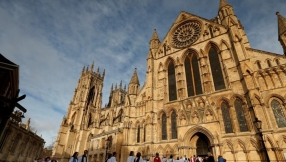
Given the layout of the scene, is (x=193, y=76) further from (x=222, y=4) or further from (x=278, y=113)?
(x=222, y=4)

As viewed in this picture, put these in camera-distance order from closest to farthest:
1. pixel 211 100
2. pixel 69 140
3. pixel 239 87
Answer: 1. pixel 239 87
2. pixel 211 100
3. pixel 69 140

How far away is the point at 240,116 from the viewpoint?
49.3 ft

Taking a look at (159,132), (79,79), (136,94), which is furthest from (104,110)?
(159,132)

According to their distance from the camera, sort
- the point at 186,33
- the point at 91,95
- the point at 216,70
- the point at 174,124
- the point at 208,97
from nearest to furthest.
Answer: the point at 208,97
the point at 174,124
the point at 216,70
the point at 186,33
the point at 91,95

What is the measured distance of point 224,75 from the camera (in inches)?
691

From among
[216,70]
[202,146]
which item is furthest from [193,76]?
[202,146]

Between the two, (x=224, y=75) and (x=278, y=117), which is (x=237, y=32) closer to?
(x=224, y=75)

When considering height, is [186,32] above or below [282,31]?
above

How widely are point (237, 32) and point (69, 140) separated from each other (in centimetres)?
4541

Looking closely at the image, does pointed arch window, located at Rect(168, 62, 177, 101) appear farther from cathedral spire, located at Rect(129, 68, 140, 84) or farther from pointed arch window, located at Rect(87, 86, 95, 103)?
pointed arch window, located at Rect(87, 86, 95, 103)

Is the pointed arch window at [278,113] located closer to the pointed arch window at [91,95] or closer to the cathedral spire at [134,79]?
the cathedral spire at [134,79]

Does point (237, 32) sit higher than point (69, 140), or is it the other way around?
point (237, 32)

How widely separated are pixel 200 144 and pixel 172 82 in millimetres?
8040

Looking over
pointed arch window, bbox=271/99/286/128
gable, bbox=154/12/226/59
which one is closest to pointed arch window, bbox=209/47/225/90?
gable, bbox=154/12/226/59
